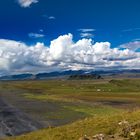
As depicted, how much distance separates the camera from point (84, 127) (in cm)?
2817

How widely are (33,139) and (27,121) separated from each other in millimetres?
42433

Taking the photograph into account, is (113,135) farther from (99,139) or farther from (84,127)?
(84,127)

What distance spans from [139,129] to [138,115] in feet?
23.3

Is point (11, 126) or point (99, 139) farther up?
point (99, 139)

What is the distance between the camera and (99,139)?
21.6 metres

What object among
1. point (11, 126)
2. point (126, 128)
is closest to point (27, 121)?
point (11, 126)

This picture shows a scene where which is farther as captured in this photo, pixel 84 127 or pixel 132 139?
pixel 84 127

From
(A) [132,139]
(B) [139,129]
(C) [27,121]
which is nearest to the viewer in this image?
(A) [132,139]

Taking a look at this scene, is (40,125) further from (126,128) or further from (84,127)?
(126,128)

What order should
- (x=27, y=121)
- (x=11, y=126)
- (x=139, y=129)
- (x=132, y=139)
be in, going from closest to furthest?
(x=132, y=139) → (x=139, y=129) → (x=11, y=126) → (x=27, y=121)

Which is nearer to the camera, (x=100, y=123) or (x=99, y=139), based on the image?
(x=99, y=139)

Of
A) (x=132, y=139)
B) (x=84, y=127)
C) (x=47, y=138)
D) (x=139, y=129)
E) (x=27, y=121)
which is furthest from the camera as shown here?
(x=27, y=121)

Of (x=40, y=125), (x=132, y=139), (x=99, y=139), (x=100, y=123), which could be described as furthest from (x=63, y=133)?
(x=40, y=125)

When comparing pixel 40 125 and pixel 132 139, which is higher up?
pixel 132 139
